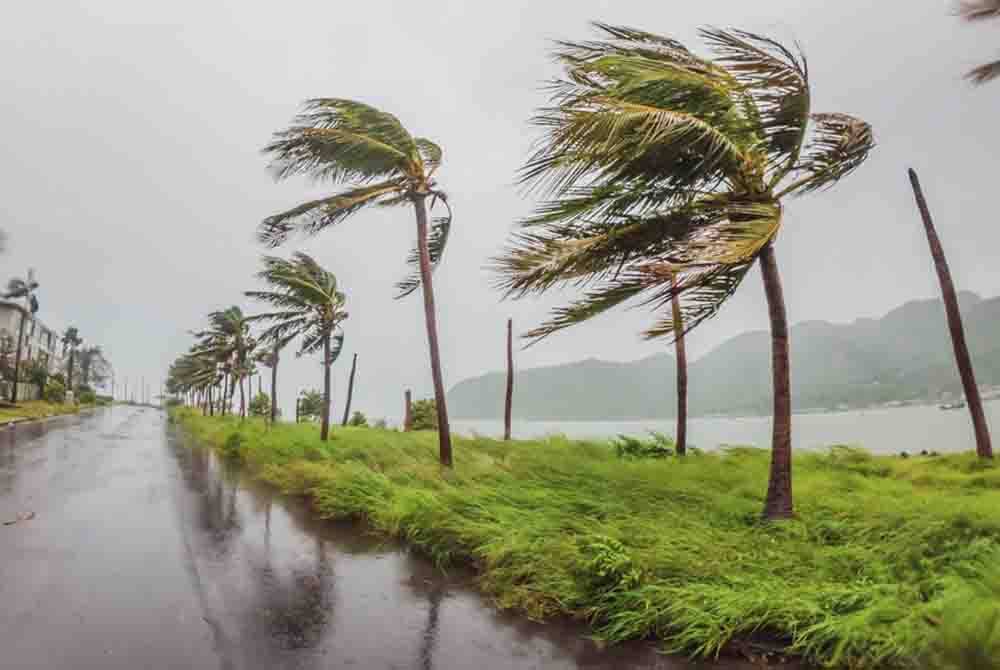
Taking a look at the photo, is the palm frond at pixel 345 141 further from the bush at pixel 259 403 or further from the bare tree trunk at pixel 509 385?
the bush at pixel 259 403

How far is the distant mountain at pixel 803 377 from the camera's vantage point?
3284 inches

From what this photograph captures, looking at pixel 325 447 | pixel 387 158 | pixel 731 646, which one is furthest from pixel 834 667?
pixel 325 447

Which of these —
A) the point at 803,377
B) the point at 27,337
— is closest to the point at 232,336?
the point at 27,337

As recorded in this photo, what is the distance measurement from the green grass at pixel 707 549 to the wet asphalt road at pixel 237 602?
0.31 m

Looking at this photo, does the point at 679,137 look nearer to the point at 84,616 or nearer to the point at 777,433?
the point at 777,433

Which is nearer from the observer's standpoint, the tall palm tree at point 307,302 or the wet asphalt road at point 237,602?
the wet asphalt road at point 237,602

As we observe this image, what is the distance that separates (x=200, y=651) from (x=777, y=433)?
A: 5877 mm

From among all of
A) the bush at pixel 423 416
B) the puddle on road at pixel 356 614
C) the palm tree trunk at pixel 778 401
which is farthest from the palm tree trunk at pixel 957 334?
the bush at pixel 423 416

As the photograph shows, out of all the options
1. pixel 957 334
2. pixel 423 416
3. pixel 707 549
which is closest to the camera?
pixel 707 549

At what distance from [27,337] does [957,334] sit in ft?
271

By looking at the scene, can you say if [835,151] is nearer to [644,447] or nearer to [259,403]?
[644,447]

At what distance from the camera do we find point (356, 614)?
13.0 ft

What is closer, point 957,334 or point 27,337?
point 957,334

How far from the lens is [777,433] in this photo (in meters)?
5.99
